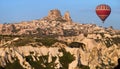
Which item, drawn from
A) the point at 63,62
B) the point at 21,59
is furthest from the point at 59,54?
the point at 21,59

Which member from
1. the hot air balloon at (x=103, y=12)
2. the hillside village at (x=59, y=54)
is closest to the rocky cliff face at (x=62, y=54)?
the hillside village at (x=59, y=54)

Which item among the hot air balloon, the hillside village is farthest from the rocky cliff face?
the hot air balloon

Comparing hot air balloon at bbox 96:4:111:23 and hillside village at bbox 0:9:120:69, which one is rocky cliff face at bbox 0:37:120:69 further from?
hot air balloon at bbox 96:4:111:23

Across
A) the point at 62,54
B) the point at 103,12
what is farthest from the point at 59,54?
the point at 103,12

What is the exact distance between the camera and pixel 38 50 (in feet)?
498

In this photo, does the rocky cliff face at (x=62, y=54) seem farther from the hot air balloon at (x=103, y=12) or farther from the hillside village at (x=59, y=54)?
the hot air balloon at (x=103, y=12)

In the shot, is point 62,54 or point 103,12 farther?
point 62,54

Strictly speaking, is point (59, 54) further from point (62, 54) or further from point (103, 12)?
point (103, 12)

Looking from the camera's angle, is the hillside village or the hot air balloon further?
the hillside village

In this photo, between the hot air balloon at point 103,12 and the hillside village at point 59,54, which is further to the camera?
the hillside village at point 59,54

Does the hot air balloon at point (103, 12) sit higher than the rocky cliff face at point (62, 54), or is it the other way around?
the hot air balloon at point (103, 12)

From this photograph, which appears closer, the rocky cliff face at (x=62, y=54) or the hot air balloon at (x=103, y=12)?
the hot air balloon at (x=103, y=12)

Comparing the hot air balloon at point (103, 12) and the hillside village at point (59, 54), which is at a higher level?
the hot air balloon at point (103, 12)

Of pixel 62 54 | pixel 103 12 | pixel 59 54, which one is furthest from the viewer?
pixel 62 54
